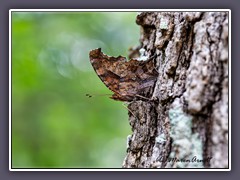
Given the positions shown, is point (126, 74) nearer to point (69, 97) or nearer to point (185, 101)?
point (185, 101)

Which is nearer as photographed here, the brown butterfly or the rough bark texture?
the rough bark texture

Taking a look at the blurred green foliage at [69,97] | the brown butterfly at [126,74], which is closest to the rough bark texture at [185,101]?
the brown butterfly at [126,74]

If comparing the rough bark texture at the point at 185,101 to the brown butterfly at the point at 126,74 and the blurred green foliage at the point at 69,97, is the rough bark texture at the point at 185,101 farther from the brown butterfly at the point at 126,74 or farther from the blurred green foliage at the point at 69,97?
the blurred green foliage at the point at 69,97

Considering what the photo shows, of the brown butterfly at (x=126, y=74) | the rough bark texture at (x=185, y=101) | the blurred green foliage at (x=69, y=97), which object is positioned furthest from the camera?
the blurred green foliage at (x=69, y=97)

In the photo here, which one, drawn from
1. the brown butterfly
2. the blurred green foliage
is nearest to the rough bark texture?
the brown butterfly

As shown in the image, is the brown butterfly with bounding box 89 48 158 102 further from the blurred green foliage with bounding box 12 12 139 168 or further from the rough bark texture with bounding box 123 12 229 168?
the blurred green foliage with bounding box 12 12 139 168
